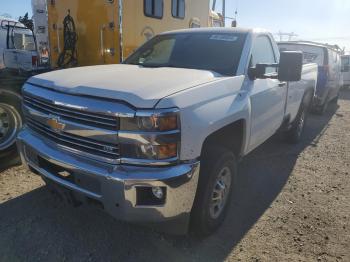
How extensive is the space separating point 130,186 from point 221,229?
4.55 ft

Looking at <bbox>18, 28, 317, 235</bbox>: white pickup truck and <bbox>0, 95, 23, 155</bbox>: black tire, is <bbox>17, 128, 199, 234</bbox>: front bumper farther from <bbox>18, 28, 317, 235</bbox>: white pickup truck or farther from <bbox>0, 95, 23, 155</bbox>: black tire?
<bbox>0, 95, 23, 155</bbox>: black tire

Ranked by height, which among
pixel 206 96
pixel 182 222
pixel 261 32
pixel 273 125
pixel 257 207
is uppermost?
pixel 261 32

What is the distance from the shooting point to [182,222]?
2.76 m

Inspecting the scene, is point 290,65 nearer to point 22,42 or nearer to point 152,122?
point 152,122

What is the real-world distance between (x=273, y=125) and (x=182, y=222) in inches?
88.1

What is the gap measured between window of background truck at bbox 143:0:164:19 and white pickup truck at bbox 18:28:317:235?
2900 mm

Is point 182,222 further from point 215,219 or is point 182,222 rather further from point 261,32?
point 261,32

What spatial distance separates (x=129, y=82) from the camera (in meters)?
2.84

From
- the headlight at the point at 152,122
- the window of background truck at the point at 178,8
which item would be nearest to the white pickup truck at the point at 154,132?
the headlight at the point at 152,122

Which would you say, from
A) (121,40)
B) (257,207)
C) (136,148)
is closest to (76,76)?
(136,148)

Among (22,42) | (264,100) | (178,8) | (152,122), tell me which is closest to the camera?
(152,122)

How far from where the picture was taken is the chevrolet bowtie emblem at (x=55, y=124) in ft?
9.28

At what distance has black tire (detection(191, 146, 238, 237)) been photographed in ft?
9.52

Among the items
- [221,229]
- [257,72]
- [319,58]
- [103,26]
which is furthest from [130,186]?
[319,58]
